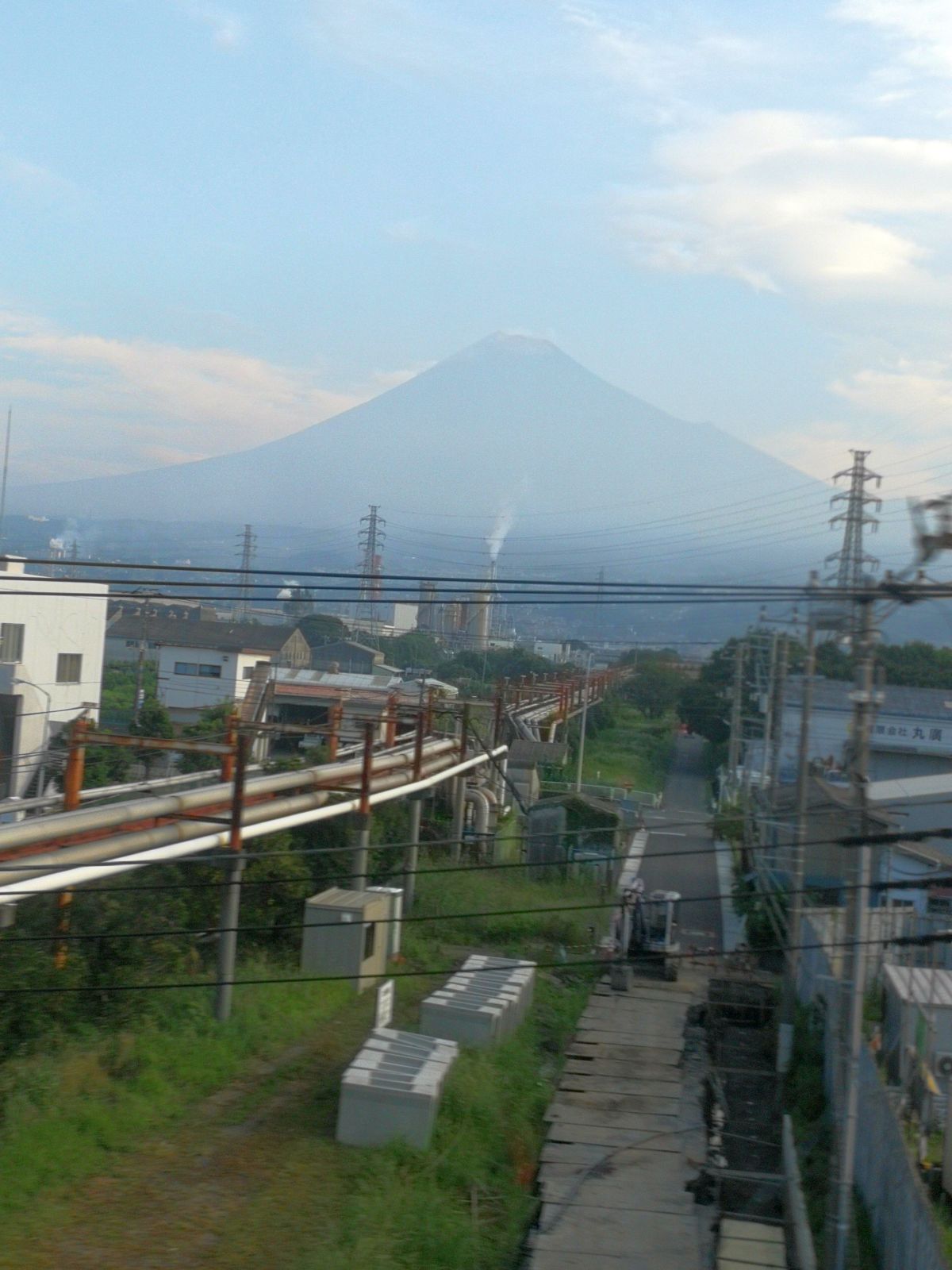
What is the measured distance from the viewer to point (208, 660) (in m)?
27.0

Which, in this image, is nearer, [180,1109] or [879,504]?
[180,1109]

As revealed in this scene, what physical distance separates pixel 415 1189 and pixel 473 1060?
183 cm

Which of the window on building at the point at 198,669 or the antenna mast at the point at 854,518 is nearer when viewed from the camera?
the antenna mast at the point at 854,518

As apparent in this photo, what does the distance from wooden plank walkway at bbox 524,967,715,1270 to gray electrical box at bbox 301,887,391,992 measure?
71.5 inches

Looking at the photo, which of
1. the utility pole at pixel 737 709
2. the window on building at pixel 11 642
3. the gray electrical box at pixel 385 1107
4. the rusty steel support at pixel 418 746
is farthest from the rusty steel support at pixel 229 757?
the window on building at pixel 11 642

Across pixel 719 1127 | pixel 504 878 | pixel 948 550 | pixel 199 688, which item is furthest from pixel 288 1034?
pixel 199 688

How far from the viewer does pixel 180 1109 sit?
6.82m

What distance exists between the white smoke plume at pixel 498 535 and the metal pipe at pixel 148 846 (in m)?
35.9

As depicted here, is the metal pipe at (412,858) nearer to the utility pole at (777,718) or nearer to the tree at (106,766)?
the tree at (106,766)

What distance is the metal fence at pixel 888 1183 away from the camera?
→ 15.2 feet

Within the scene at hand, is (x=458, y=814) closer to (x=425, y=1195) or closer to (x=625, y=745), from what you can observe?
(x=425, y=1195)

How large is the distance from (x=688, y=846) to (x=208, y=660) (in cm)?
1258

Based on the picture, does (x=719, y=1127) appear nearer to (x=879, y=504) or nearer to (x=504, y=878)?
(x=879, y=504)

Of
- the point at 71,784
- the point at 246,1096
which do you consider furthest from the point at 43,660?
the point at 246,1096
